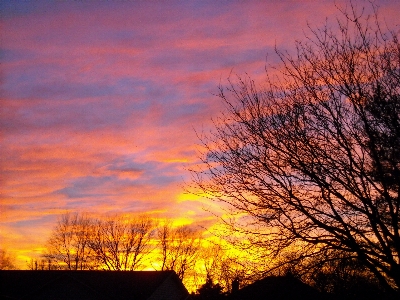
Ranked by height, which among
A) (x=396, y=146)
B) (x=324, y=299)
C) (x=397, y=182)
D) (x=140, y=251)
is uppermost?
(x=140, y=251)

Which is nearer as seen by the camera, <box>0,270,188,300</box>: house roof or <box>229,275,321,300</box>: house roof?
<box>229,275,321,300</box>: house roof

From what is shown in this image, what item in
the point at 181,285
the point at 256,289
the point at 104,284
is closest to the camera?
the point at 256,289

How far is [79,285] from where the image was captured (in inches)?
1474

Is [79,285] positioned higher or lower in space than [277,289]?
higher

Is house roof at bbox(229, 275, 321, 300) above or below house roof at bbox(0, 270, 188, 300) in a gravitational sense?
below

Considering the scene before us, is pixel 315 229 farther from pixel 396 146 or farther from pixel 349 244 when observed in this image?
pixel 396 146

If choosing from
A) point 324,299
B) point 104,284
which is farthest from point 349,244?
point 104,284

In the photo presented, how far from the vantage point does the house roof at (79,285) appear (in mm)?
36875

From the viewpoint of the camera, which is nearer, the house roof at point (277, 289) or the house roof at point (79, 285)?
the house roof at point (277, 289)

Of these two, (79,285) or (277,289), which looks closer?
(277,289)

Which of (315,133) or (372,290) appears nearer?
(315,133)

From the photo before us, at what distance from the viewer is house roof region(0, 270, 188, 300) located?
3688cm

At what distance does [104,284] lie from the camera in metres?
37.7

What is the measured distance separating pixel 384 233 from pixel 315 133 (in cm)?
244
